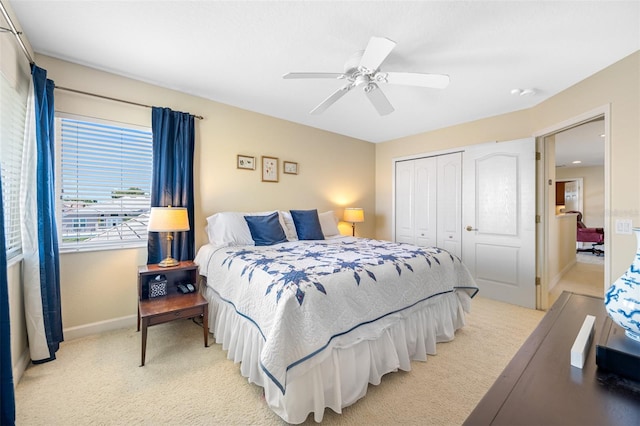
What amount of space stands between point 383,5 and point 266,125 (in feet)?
7.56

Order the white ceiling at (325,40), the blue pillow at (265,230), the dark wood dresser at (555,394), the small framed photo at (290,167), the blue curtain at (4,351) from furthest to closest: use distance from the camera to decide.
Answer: the small framed photo at (290,167) → the blue pillow at (265,230) → the white ceiling at (325,40) → the blue curtain at (4,351) → the dark wood dresser at (555,394)

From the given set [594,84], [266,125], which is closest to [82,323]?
[266,125]

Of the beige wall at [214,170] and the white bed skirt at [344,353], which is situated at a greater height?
the beige wall at [214,170]

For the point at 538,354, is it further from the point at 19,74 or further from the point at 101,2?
the point at 19,74

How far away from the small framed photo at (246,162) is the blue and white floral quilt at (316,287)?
3.97 feet

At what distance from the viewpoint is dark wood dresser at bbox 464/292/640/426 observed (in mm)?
669

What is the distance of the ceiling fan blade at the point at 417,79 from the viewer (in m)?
1.91

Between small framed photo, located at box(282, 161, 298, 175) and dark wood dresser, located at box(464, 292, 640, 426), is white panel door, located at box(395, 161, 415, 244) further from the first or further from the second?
dark wood dresser, located at box(464, 292, 640, 426)

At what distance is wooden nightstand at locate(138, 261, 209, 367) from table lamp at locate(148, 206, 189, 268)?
103 millimetres

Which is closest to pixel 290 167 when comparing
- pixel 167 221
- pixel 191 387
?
pixel 167 221

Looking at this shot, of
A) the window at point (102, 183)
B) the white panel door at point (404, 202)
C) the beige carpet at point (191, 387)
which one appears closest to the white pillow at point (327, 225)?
the white panel door at point (404, 202)

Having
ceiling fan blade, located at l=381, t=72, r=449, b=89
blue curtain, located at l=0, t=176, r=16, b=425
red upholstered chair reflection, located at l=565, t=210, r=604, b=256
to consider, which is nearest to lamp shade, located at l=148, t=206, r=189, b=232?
blue curtain, located at l=0, t=176, r=16, b=425

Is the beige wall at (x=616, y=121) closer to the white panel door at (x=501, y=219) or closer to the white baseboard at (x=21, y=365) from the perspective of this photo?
the white panel door at (x=501, y=219)

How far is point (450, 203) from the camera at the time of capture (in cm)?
402
